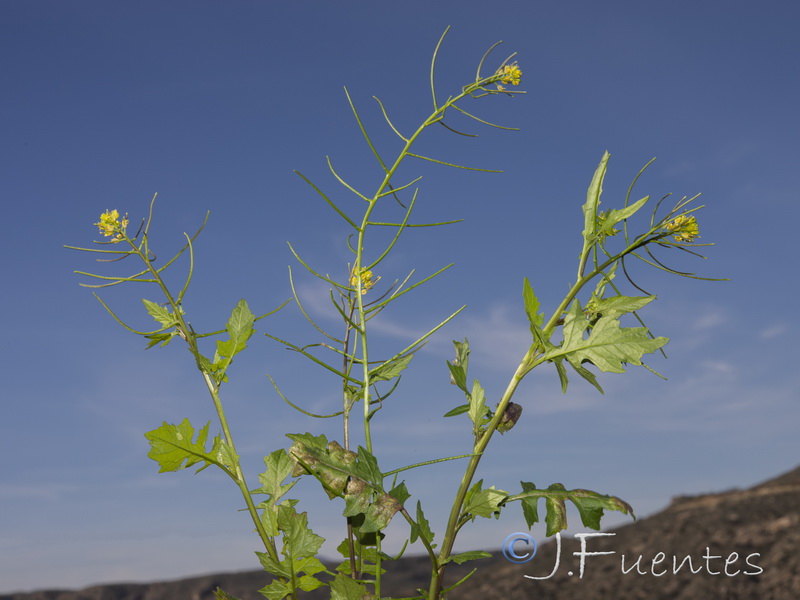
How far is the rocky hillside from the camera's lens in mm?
6098

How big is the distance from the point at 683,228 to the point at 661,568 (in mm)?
5847

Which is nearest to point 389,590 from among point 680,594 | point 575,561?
point 575,561

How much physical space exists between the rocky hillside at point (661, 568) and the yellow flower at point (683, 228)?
16.8 feet

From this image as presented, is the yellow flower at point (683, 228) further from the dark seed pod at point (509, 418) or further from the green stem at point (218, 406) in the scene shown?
the green stem at point (218, 406)

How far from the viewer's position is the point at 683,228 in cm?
141

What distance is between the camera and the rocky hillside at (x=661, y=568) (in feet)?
20.0

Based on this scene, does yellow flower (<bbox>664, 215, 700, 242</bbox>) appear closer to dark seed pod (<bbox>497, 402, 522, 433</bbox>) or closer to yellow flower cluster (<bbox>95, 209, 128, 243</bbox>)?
dark seed pod (<bbox>497, 402, 522, 433</bbox>)

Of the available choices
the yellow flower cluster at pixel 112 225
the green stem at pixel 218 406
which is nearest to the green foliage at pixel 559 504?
the green stem at pixel 218 406

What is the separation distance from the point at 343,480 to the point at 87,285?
0.74 m

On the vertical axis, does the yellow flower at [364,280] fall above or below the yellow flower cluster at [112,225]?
below

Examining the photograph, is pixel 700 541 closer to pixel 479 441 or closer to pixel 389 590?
pixel 389 590

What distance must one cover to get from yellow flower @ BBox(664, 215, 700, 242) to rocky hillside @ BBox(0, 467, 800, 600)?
511 cm

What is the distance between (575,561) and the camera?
7219 millimetres

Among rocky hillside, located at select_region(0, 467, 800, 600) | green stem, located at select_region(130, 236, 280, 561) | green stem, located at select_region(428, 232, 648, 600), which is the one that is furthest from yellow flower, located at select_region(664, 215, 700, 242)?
rocky hillside, located at select_region(0, 467, 800, 600)
